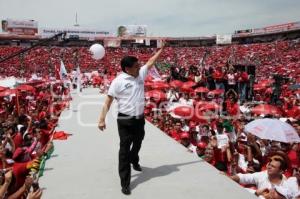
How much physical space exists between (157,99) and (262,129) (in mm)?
6788

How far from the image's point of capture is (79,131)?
23.4 ft

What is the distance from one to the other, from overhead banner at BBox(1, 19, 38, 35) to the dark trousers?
177 ft

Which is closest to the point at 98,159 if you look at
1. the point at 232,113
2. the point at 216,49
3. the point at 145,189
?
the point at 145,189

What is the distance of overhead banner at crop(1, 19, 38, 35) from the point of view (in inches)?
2076

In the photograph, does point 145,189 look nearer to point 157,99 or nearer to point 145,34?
point 157,99

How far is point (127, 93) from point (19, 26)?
178 feet

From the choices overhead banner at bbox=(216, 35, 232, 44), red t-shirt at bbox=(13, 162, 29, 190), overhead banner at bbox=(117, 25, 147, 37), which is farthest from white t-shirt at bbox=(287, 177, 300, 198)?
overhead banner at bbox=(117, 25, 147, 37)

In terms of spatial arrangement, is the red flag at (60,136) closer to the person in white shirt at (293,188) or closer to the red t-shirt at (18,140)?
the red t-shirt at (18,140)

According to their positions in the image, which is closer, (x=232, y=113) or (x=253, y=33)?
(x=232, y=113)

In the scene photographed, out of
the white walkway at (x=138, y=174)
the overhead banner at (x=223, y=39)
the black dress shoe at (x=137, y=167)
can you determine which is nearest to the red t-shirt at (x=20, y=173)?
the white walkway at (x=138, y=174)

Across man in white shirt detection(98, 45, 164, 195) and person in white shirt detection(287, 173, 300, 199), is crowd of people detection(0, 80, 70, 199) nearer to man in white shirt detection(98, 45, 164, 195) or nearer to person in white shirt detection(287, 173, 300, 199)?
man in white shirt detection(98, 45, 164, 195)

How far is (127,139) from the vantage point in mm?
3652

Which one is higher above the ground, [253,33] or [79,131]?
[253,33]

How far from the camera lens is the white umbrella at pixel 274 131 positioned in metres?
4.74
